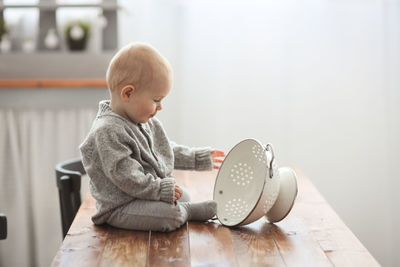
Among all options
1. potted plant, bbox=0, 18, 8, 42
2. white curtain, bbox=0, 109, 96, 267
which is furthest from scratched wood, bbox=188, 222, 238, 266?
potted plant, bbox=0, 18, 8, 42

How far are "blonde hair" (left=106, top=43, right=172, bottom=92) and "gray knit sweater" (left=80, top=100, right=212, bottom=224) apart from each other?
96 mm

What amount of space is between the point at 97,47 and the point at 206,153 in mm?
1143

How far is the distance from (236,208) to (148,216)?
22 centimetres

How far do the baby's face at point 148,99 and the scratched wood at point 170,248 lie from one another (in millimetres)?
267

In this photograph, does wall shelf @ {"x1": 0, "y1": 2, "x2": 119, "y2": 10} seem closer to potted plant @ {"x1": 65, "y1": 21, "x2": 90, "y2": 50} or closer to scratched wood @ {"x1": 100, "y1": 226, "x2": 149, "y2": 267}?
potted plant @ {"x1": 65, "y1": 21, "x2": 90, "y2": 50}

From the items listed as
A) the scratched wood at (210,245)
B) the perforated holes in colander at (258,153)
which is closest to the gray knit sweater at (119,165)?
the scratched wood at (210,245)

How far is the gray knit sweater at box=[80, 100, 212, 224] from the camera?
1.10m

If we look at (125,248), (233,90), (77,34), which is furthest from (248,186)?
(77,34)

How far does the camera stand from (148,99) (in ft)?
3.73

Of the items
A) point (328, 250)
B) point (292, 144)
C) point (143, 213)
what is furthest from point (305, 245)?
point (292, 144)

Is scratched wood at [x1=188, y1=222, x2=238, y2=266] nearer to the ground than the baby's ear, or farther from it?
nearer to the ground

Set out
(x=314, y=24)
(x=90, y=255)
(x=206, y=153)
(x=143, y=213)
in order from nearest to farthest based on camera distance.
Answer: (x=90, y=255) < (x=143, y=213) < (x=206, y=153) < (x=314, y=24)

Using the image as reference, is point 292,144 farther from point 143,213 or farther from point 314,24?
point 143,213

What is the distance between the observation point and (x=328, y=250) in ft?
3.24
